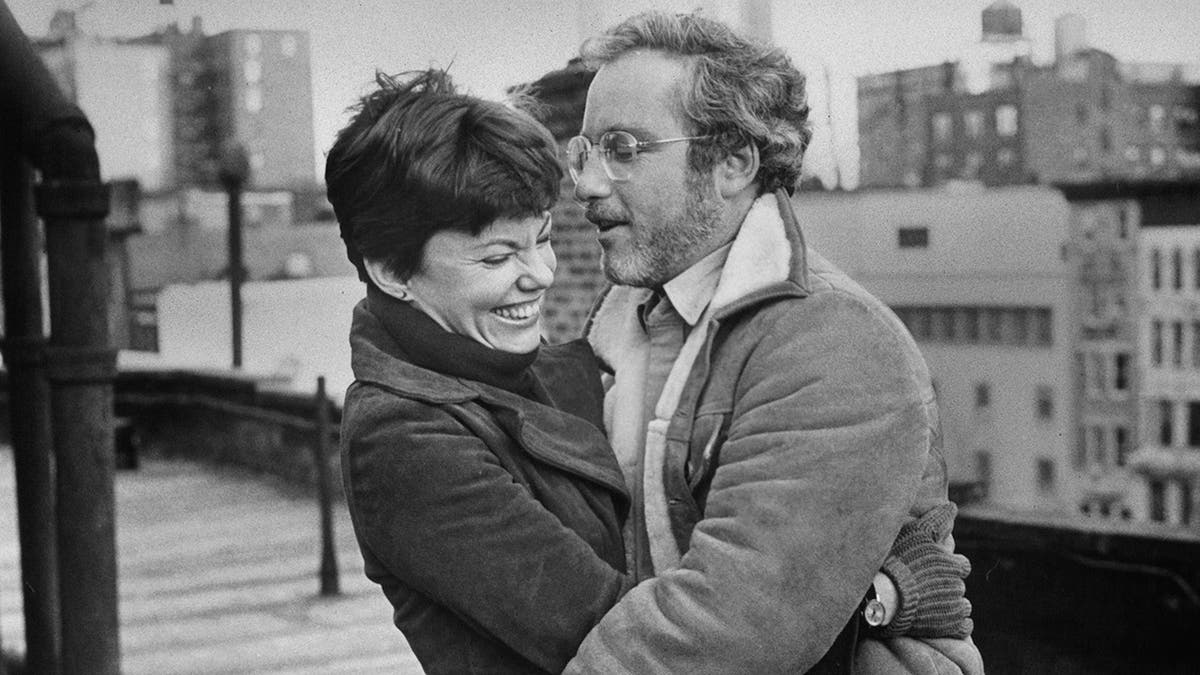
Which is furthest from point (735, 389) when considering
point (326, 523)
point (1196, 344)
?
point (1196, 344)

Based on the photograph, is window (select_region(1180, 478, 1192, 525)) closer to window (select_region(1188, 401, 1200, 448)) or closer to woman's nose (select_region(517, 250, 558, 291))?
window (select_region(1188, 401, 1200, 448))

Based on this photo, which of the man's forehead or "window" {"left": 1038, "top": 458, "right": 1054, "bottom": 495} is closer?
the man's forehead

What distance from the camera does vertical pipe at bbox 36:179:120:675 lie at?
14.6 ft

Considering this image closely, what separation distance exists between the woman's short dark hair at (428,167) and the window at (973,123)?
3.88 meters

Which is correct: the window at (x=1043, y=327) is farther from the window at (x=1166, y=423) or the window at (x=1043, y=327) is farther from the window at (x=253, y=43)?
the window at (x=253, y=43)

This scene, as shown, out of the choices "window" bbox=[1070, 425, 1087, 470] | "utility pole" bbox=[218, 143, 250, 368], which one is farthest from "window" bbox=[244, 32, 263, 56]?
"window" bbox=[1070, 425, 1087, 470]

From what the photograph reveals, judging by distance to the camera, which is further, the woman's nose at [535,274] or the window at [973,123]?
the window at [973,123]

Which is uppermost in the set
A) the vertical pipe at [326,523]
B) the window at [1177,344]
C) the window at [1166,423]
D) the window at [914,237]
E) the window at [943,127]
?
the window at [943,127]

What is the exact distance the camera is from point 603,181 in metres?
2.27

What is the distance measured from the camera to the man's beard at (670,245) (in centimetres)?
228

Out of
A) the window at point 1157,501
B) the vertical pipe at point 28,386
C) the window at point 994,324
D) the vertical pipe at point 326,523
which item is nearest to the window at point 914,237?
the window at point 994,324

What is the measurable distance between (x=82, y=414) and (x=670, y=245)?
2724 mm

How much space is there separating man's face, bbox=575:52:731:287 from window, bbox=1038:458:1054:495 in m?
4.27

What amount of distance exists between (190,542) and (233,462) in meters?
0.68
